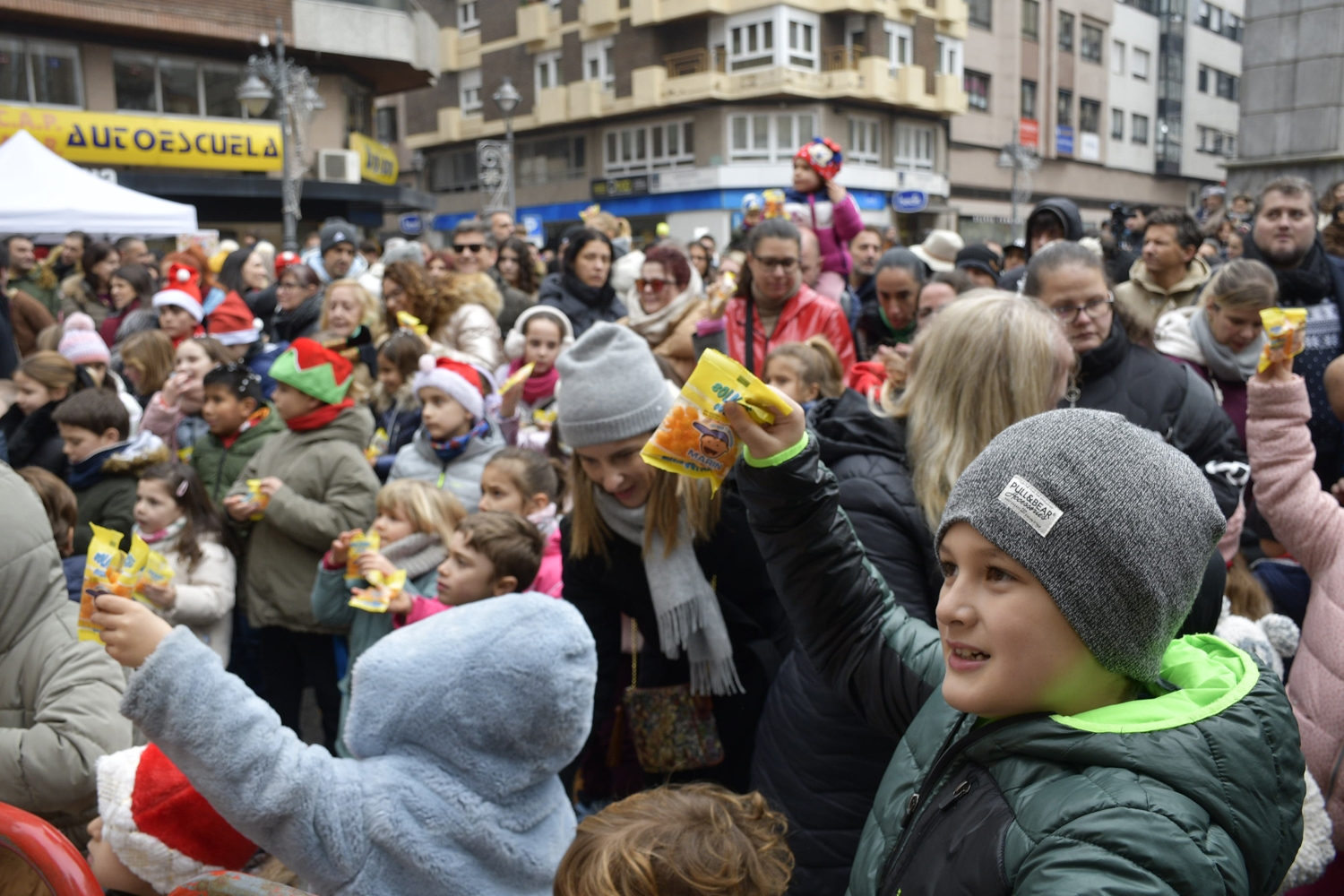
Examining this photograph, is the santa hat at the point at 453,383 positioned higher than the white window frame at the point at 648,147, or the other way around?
the white window frame at the point at 648,147

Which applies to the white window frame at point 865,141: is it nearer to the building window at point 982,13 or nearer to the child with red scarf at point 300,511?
the building window at point 982,13

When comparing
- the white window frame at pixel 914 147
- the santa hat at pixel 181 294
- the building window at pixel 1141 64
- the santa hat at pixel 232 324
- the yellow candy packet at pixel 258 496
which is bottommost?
the yellow candy packet at pixel 258 496

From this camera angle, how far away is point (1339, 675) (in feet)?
8.78

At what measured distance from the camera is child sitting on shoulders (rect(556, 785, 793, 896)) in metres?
1.72

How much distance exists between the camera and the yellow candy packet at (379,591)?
3.61m

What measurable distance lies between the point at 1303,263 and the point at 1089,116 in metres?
50.2

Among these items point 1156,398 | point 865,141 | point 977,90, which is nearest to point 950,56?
point 977,90

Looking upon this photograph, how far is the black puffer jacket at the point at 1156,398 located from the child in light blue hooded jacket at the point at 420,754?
2.11 metres

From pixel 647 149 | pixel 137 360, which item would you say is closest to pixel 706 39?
pixel 647 149

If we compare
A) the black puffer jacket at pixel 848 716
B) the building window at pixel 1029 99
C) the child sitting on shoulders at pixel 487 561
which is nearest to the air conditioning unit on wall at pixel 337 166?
the child sitting on shoulders at pixel 487 561

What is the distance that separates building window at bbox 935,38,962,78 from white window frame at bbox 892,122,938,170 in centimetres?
234

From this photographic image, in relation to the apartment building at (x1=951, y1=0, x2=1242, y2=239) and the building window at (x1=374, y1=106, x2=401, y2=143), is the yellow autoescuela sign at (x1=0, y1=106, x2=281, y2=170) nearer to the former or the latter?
the building window at (x1=374, y1=106, x2=401, y2=143)

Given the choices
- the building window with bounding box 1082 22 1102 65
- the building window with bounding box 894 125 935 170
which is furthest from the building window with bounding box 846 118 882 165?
the building window with bounding box 1082 22 1102 65

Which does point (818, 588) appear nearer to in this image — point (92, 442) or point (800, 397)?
point (800, 397)
